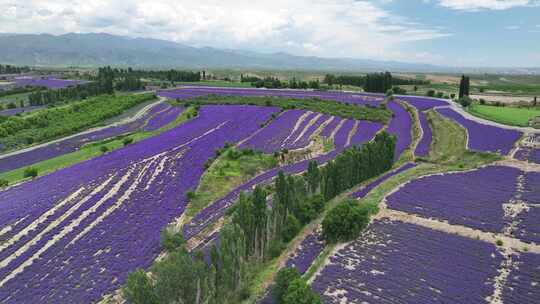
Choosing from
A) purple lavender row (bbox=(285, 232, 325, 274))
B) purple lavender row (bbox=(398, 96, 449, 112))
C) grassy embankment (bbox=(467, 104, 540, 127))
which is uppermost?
purple lavender row (bbox=(398, 96, 449, 112))

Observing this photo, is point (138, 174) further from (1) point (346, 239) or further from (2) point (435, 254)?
(2) point (435, 254)

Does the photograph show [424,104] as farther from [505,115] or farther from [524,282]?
[524,282]

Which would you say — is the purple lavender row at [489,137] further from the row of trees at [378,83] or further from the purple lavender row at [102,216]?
the row of trees at [378,83]

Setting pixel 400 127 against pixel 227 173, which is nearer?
pixel 227 173

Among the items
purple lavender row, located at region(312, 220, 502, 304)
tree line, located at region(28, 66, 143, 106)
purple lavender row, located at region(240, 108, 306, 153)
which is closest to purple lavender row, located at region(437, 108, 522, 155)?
purple lavender row, located at region(312, 220, 502, 304)

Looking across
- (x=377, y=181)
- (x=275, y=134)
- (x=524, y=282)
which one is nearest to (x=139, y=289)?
(x=524, y=282)

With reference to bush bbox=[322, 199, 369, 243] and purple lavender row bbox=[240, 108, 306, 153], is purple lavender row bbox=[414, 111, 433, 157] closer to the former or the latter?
purple lavender row bbox=[240, 108, 306, 153]
